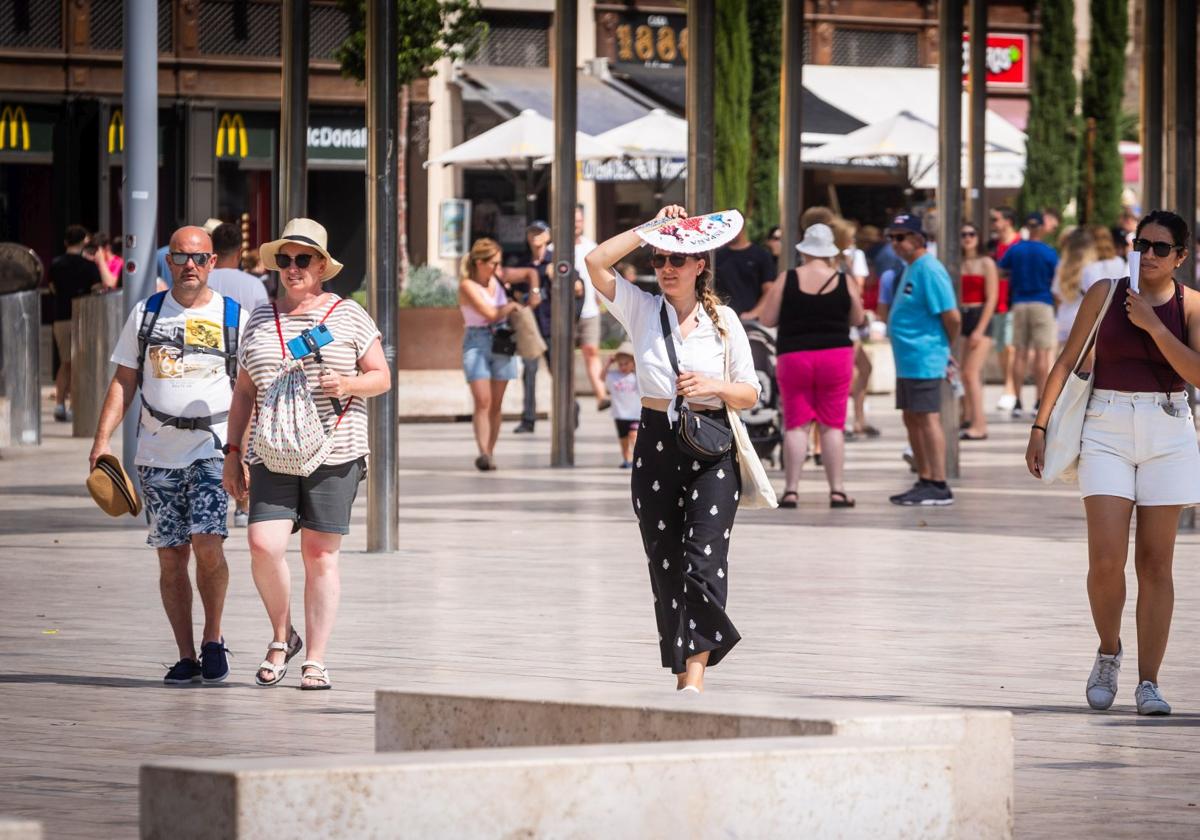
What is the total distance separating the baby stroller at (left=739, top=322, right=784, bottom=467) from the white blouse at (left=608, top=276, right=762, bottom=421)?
366 inches

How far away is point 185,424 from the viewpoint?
30.7 ft

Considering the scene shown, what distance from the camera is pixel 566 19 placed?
19.0 meters

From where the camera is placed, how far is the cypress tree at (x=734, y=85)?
34.3 metres

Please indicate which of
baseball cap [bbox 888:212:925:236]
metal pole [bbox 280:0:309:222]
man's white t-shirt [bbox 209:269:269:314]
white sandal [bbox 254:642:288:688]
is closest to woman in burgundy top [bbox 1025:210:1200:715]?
white sandal [bbox 254:642:288:688]

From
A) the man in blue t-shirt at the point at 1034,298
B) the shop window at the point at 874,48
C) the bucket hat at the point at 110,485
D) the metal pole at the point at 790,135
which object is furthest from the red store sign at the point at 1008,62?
the bucket hat at the point at 110,485

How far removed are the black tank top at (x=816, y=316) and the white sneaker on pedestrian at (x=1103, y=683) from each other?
7086mm

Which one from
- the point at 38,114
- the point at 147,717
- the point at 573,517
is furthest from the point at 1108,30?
the point at 147,717

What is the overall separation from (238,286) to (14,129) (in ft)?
67.4

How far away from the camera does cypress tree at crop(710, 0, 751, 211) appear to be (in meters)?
34.3

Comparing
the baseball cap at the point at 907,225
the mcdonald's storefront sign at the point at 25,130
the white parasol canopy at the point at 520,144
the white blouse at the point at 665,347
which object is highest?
the mcdonald's storefront sign at the point at 25,130

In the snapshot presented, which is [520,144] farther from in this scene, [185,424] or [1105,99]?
[185,424]

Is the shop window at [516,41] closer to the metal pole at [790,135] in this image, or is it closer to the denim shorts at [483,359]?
the metal pole at [790,135]

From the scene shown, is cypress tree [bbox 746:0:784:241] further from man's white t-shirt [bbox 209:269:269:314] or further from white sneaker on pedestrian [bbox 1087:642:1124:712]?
white sneaker on pedestrian [bbox 1087:642:1124:712]

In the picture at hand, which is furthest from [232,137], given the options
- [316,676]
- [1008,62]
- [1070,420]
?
[1070,420]
